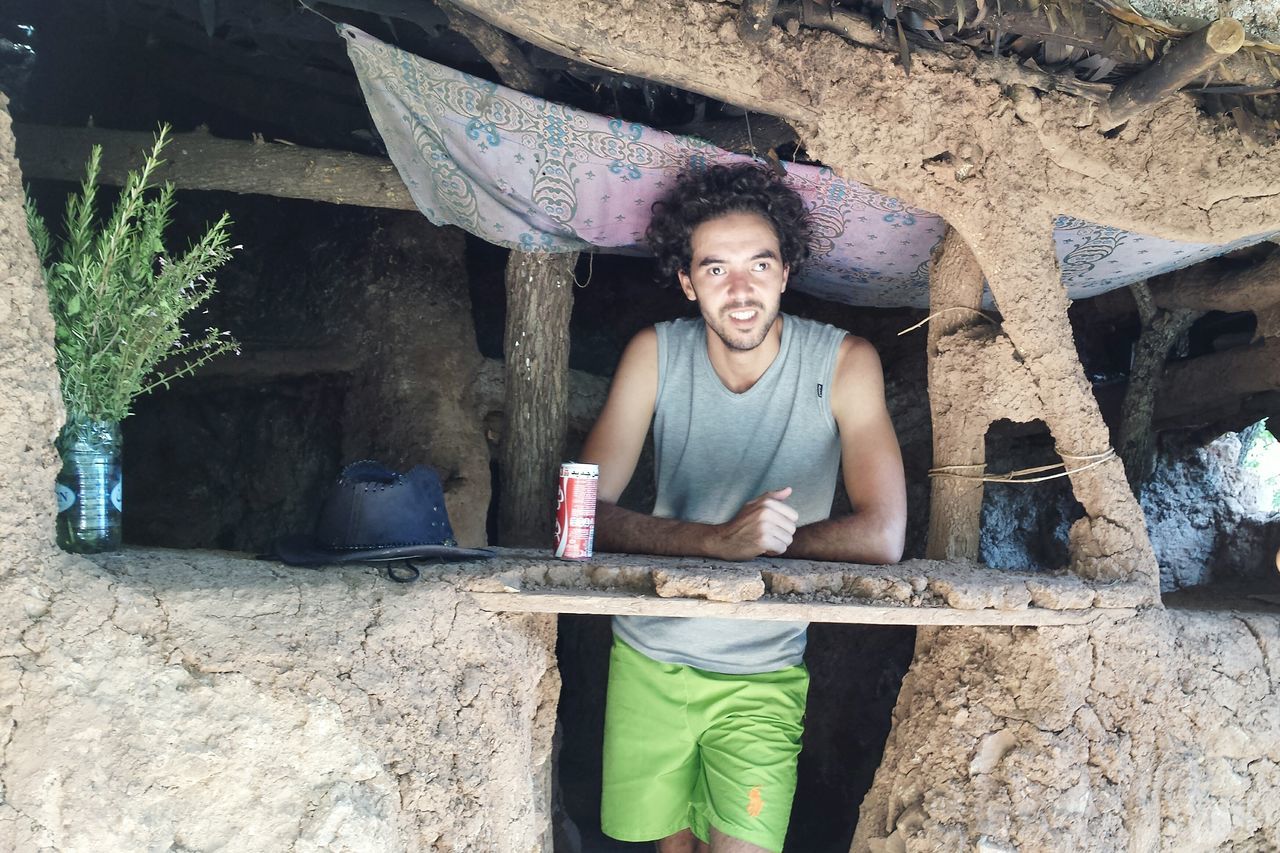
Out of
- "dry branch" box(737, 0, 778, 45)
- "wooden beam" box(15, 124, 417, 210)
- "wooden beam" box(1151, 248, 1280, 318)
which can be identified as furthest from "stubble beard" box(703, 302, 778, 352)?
"wooden beam" box(1151, 248, 1280, 318)

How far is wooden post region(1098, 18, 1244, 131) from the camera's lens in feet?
6.91

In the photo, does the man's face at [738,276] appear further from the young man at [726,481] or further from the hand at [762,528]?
the hand at [762,528]

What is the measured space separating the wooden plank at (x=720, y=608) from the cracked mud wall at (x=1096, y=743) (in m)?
0.26

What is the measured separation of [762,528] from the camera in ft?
7.36

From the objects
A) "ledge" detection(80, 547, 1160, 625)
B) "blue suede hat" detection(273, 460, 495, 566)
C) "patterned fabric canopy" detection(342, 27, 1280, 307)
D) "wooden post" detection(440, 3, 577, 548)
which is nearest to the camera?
"ledge" detection(80, 547, 1160, 625)

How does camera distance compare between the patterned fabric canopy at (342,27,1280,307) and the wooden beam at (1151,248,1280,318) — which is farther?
the wooden beam at (1151,248,1280,318)

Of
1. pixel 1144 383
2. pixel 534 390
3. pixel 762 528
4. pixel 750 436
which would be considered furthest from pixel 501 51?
pixel 1144 383

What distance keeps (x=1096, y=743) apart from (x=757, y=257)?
148 cm

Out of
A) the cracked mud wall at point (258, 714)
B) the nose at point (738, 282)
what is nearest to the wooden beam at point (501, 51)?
the nose at point (738, 282)

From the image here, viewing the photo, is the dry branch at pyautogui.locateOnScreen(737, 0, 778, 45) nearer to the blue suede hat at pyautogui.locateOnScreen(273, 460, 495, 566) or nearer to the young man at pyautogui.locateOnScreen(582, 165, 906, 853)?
the young man at pyautogui.locateOnScreen(582, 165, 906, 853)

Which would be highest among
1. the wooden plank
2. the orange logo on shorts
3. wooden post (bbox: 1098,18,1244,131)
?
wooden post (bbox: 1098,18,1244,131)

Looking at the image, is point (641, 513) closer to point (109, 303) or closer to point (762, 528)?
point (762, 528)

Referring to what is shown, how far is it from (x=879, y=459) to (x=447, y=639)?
128cm

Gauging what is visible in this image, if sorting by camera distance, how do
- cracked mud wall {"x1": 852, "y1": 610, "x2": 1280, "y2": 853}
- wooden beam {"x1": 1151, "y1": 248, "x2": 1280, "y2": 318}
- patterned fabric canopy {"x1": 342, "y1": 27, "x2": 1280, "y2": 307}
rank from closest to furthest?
cracked mud wall {"x1": 852, "y1": 610, "x2": 1280, "y2": 853} → patterned fabric canopy {"x1": 342, "y1": 27, "x2": 1280, "y2": 307} → wooden beam {"x1": 1151, "y1": 248, "x2": 1280, "y2": 318}
